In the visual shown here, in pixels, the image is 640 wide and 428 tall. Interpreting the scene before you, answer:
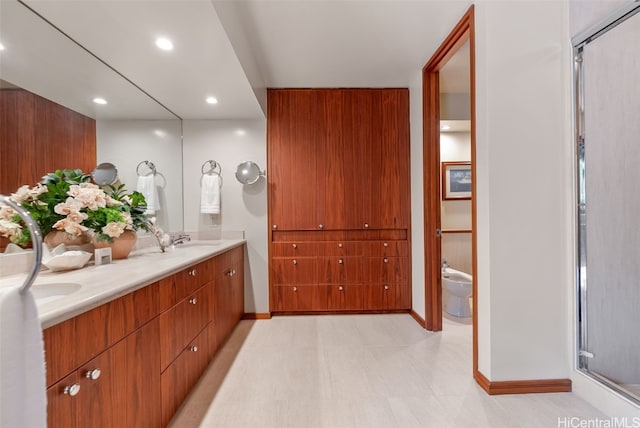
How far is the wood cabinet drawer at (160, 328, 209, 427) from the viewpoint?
1.42 meters

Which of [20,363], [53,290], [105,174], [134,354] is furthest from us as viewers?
[105,174]

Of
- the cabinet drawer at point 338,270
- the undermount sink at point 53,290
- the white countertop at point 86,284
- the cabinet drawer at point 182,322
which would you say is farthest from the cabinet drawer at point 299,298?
the undermount sink at point 53,290

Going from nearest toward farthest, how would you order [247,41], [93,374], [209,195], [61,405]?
1. [61,405]
2. [93,374]
3. [247,41]
4. [209,195]

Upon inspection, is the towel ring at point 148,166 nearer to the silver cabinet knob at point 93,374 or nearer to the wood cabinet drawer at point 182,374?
the wood cabinet drawer at point 182,374

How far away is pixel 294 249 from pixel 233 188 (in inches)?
34.3

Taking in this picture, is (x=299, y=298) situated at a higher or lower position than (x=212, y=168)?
lower

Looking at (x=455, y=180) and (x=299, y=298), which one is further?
(x=455, y=180)

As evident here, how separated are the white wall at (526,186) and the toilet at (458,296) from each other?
1.24 metres

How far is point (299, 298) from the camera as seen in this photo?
3.08 m

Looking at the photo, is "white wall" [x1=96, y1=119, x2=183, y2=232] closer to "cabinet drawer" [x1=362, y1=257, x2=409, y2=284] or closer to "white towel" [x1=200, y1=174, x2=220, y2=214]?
"white towel" [x1=200, y1=174, x2=220, y2=214]

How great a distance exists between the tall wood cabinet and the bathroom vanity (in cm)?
121

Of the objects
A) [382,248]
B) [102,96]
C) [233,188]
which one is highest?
[102,96]

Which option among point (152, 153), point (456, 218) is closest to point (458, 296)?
point (456, 218)

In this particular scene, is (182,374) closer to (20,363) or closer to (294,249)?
(20,363)
